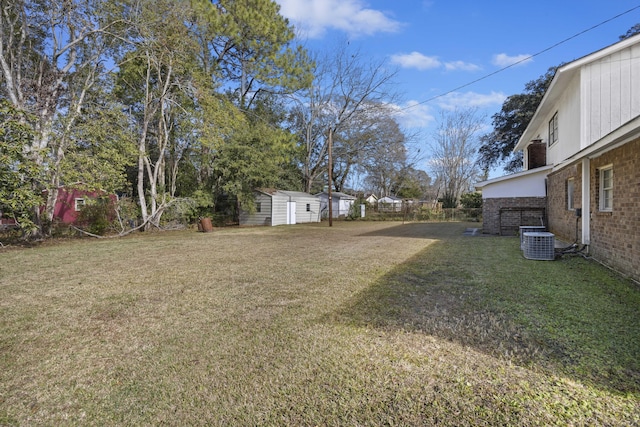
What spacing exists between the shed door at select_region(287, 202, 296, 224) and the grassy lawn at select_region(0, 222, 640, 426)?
53.4ft

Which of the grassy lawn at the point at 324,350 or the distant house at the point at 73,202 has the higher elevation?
the distant house at the point at 73,202

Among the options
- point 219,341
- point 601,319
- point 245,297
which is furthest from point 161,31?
point 601,319

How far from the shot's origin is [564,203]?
902cm

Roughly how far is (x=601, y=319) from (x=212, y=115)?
15979 mm

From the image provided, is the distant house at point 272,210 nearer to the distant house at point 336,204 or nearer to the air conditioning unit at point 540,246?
the distant house at point 336,204

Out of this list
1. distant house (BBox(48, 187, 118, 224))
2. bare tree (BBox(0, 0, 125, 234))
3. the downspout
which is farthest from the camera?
distant house (BBox(48, 187, 118, 224))

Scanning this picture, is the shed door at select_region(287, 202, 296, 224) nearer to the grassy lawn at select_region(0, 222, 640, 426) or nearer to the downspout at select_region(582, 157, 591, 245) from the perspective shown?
the grassy lawn at select_region(0, 222, 640, 426)

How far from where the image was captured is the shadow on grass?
2471 mm

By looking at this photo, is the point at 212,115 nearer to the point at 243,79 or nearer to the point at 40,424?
the point at 243,79

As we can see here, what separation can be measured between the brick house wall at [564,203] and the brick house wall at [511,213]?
1.54 ft

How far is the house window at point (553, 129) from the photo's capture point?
10.7 meters

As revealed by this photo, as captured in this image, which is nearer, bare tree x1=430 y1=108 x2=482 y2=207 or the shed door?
the shed door

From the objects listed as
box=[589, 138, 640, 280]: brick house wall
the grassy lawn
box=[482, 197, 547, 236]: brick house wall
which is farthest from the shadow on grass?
box=[482, 197, 547, 236]: brick house wall

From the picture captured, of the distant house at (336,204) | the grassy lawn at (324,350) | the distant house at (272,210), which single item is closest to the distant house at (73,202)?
the distant house at (272,210)
